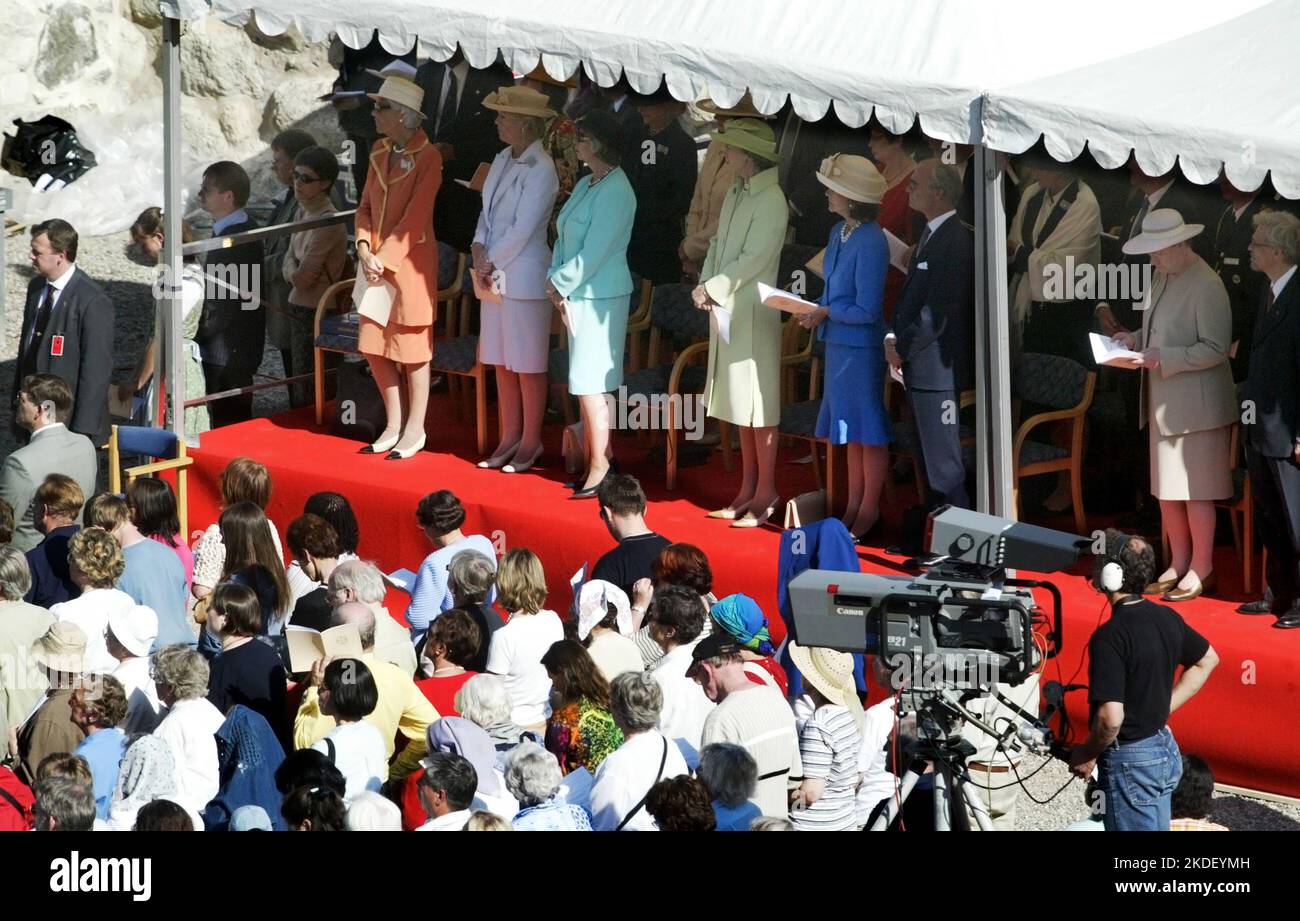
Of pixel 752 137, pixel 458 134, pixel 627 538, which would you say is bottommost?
pixel 627 538

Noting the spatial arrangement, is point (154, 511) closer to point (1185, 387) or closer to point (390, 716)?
point (390, 716)

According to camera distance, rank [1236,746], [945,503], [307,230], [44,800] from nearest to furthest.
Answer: [44,800] < [1236,746] < [945,503] < [307,230]

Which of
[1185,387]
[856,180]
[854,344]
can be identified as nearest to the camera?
[1185,387]

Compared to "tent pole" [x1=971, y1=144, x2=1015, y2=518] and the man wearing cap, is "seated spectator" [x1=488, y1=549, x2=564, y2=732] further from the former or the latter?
"tent pole" [x1=971, y1=144, x2=1015, y2=518]

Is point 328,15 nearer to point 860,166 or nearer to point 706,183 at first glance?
point 706,183

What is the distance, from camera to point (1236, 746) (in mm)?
7352

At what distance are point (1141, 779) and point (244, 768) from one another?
2721 mm

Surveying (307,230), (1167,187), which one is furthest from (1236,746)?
(307,230)

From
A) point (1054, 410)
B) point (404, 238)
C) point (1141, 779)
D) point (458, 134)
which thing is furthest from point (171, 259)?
point (1141, 779)

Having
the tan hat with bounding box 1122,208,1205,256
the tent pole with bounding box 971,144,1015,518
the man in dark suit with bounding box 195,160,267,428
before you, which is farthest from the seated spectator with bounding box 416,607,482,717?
the man in dark suit with bounding box 195,160,267,428

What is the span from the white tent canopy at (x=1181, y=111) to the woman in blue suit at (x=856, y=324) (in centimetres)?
108

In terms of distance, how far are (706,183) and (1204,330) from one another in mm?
2783

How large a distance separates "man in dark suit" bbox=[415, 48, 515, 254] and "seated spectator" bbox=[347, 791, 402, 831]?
217 inches

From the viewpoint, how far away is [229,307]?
10461mm
